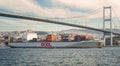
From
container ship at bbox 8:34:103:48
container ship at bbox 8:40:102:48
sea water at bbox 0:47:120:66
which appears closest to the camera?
sea water at bbox 0:47:120:66

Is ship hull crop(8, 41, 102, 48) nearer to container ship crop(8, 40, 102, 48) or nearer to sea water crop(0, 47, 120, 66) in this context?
container ship crop(8, 40, 102, 48)

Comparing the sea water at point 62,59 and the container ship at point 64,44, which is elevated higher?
the sea water at point 62,59

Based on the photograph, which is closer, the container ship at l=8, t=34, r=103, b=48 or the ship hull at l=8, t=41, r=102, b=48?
the ship hull at l=8, t=41, r=102, b=48

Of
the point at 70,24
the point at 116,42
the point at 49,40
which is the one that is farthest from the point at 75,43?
the point at 116,42

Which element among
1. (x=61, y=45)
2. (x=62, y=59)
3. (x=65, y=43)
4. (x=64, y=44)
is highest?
(x=62, y=59)

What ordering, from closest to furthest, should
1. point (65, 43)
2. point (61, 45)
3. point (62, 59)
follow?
1. point (62, 59)
2. point (65, 43)
3. point (61, 45)

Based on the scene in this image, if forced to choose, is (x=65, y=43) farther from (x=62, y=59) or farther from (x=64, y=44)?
(x=62, y=59)

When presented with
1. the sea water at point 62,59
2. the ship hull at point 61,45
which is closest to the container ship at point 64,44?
the ship hull at point 61,45

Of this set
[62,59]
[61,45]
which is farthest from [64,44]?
[62,59]

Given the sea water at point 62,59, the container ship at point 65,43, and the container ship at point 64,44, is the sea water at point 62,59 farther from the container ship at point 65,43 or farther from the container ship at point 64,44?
the container ship at point 65,43

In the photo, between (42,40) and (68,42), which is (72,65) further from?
Answer: (42,40)

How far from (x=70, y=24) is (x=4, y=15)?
84.7ft

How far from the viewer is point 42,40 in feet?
321

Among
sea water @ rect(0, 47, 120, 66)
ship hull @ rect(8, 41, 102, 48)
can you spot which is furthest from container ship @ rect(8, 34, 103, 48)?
sea water @ rect(0, 47, 120, 66)
